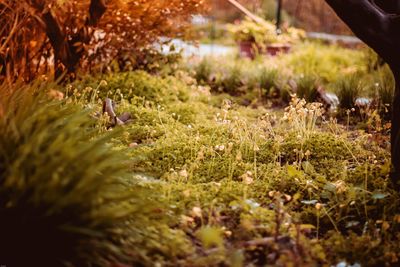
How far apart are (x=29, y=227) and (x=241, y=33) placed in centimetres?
846

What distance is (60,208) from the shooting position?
7.73ft

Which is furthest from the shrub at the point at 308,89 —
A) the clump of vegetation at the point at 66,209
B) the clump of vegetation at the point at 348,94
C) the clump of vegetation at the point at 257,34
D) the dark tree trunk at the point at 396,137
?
the clump of vegetation at the point at 66,209

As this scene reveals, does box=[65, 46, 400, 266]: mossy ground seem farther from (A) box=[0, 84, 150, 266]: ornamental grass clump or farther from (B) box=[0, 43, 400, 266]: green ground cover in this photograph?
(A) box=[0, 84, 150, 266]: ornamental grass clump

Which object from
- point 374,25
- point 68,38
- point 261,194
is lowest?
point 261,194

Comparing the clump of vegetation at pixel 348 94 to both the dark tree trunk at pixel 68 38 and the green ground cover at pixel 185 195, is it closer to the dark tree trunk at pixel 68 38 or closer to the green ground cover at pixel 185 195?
the green ground cover at pixel 185 195

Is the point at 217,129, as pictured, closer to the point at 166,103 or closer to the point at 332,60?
the point at 166,103

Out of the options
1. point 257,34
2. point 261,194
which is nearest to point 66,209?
point 261,194

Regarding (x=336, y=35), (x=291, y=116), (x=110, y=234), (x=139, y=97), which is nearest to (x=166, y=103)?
(x=139, y=97)

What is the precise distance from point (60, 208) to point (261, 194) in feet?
4.95

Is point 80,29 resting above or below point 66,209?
above

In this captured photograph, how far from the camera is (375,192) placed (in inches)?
130

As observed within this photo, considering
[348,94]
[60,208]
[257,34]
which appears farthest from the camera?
[257,34]

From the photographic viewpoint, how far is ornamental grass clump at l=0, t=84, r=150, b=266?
2391mm

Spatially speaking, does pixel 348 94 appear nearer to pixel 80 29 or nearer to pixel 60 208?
pixel 80 29
